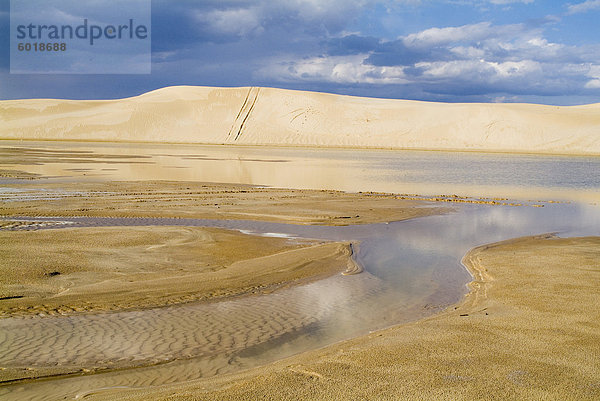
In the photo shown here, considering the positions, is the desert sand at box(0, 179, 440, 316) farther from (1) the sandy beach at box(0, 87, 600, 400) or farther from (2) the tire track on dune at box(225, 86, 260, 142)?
(2) the tire track on dune at box(225, 86, 260, 142)

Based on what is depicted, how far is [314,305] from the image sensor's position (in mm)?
7336

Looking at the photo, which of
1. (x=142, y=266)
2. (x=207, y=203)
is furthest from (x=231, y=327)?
(x=207, y=203)

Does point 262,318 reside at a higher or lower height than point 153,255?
lower

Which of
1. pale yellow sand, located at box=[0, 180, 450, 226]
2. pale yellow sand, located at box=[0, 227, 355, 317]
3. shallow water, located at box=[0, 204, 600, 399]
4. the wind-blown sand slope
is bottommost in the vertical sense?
shallow water, located at box=[0, 204, 600, 399]

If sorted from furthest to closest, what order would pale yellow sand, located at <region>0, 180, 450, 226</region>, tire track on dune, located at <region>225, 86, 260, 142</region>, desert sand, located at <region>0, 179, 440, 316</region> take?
tire track on dune, located at <region>225, 86, 260, 142</region>
pale yellow sand, located at <region>0, 180, 450, 226</region>
desert sand, located at <region>0, 179, 440, 316</region>

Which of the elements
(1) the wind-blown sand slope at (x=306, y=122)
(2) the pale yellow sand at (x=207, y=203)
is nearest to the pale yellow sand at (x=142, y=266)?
(2) the pale yellow sand at (x=207, y=203)

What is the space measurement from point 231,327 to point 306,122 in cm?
8893

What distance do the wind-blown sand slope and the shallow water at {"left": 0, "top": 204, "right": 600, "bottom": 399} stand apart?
73919 millimetres

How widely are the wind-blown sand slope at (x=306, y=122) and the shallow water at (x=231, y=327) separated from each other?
243 ft

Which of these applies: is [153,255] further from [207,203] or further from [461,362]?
[207,203]

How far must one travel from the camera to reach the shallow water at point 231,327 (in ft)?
16.8

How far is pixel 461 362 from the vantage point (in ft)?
16.2

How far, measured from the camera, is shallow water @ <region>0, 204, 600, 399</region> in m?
5.12

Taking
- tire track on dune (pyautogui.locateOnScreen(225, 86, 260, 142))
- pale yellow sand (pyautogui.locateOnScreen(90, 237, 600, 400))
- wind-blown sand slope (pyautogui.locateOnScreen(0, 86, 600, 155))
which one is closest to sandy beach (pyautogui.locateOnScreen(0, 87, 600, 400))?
pale yellow sand (pyautogui.locateOnScreen(90, 237, 600, 400))
